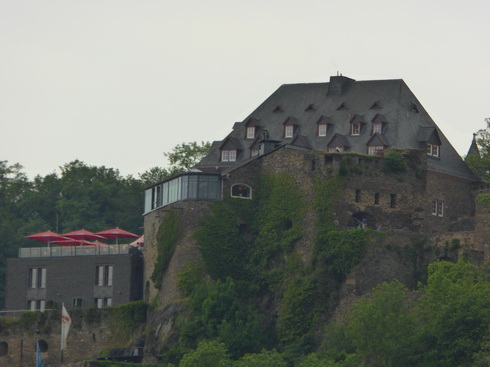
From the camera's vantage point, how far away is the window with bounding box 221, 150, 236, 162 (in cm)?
12825

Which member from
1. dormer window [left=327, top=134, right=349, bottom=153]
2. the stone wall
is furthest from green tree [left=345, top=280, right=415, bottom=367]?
the stone wall

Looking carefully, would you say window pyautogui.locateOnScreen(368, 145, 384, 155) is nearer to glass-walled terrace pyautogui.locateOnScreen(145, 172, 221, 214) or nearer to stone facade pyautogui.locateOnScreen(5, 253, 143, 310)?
glass-walled terrace pyautogui.locateOnScreen(145, 172, 221, 214)

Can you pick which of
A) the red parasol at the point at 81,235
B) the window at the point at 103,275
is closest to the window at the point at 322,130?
the window at the point at 103,275

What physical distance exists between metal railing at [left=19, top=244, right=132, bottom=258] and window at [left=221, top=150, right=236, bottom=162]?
9.80 metres

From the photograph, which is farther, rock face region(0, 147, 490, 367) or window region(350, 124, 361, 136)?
window region(350, 124, 361, 136)

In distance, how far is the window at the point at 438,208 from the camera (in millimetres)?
120438

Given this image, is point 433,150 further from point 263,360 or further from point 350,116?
point 263,360

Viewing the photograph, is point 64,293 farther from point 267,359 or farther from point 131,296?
point 267,359

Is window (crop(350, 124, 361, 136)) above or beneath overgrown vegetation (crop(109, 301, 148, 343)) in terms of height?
above

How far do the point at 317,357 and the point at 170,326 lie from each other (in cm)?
1469

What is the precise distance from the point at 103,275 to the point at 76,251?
12.3 ft

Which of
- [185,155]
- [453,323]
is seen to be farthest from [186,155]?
[453,323]

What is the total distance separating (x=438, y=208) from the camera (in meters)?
121

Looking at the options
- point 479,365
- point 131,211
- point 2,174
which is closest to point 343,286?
point 479,365
